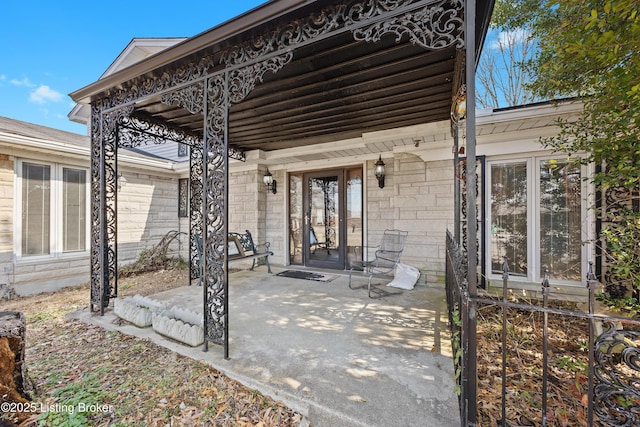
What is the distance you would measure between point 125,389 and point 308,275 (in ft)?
A: 11.3

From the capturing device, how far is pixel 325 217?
594cm

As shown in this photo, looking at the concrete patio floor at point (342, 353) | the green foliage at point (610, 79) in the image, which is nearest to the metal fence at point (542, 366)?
the concrete patio floor at point (342, 353)

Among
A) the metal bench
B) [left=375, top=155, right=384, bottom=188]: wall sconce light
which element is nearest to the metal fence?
[left=375, top=155, right=384, bottom=188]: wall sconce light

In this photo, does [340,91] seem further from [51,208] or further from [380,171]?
[51,208]

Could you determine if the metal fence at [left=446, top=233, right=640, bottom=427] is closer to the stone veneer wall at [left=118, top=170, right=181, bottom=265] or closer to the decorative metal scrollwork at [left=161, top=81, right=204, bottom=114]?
the decorative metal scrollwork at [left=161, top=81, right=204, bottom=114]

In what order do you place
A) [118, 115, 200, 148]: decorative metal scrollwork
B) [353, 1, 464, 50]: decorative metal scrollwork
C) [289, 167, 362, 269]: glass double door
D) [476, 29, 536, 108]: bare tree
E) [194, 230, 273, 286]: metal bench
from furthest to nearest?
[476, 29, 536, 108]: bare tree < [289, 167, 362, 269]: glass double door < [194, 230, 273, 286]: metal bench < [118, 115, 200, 148]: decorative metal scrollwork < [353, 1, 464, 50]: decorative metal scrollwork

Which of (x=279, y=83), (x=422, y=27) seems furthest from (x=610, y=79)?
(x=279, y=83)

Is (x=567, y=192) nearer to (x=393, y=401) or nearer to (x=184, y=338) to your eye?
(x=393, y=401)

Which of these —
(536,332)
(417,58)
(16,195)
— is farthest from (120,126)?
(536,332)

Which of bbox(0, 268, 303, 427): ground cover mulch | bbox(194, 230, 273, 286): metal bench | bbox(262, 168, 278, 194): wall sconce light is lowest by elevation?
bbox(0, 268, 303, 427): ground cover mulch

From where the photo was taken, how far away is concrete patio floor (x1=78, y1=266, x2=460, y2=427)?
66.9 inches

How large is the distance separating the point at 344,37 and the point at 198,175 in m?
3.83

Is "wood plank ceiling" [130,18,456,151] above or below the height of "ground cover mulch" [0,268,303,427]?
above

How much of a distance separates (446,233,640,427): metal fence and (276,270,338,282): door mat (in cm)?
257
